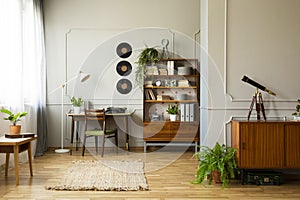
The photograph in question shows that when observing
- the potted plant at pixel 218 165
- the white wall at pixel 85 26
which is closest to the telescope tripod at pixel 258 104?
the potted plant at pixel 218 165

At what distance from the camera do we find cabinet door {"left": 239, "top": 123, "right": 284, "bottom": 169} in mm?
4066

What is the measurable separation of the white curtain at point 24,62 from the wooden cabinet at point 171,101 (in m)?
1.85

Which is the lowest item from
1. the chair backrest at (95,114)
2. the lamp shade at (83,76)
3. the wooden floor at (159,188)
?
the wooden floor at (159,188)

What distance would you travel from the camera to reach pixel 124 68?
6.79 meters

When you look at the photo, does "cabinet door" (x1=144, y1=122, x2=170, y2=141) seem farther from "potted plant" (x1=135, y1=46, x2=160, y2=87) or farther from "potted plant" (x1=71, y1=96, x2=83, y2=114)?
"potted plant" (x1=71, y1=96, x2=83, y2=114)

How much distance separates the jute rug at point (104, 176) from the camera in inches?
154

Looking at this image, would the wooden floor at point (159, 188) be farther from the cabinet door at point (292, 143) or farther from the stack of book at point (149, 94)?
the stack of book at point (149, 94)

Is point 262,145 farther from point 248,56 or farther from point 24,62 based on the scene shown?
point 24,62

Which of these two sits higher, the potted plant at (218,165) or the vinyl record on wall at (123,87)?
the vinyl record on wall at (123,87)

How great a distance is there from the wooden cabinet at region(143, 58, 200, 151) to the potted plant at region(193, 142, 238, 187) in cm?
209

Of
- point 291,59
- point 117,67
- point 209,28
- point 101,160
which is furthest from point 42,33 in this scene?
point 291,59

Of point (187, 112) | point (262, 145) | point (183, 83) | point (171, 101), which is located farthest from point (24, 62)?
point (262, 145)

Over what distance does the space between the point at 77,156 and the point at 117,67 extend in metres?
1.84

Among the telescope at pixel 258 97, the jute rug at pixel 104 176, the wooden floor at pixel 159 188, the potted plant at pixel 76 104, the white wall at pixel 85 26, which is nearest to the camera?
the wooden floor at pixel 159 188
